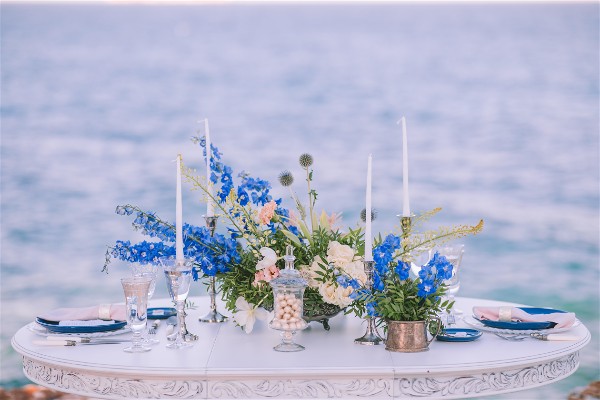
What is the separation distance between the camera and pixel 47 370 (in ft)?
7.86

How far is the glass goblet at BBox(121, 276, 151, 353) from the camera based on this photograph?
2.44 metres

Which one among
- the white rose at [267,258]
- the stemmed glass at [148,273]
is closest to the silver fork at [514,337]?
the white rose at [267,258]

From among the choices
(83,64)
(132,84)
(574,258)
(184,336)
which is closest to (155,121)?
(132,84)

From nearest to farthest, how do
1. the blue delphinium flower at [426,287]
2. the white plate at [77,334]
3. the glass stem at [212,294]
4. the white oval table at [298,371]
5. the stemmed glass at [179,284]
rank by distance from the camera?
the white oval table at [298,371], the blue delphinium flower at [426,287], the stemmed glass at [179,284], the white plate at [77,334], the glass stem at [212,294]

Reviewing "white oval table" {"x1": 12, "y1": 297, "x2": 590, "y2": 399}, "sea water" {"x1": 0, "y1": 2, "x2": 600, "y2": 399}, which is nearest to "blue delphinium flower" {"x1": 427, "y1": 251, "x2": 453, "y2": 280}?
"white oval table" {"x1": 12, "y1": 297, "x2": 590, "y2": 399}

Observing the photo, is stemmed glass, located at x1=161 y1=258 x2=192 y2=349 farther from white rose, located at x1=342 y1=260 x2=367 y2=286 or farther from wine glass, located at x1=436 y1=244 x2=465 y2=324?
wine glass, located at x1=436 y1=244 x2=465 y2=324

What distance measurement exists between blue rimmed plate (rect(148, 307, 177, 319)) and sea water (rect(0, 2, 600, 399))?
468 cm

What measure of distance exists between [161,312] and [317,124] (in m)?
10.8

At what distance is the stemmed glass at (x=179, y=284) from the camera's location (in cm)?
250

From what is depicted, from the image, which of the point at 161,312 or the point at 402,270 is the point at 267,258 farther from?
the point at 161,312

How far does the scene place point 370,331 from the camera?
8.34 feet

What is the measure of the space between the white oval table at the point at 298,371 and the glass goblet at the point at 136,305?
4 cm

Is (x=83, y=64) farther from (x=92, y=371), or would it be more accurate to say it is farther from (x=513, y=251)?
(x=92, y=371)

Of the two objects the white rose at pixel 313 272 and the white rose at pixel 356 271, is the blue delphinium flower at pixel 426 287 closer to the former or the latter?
the white rose at pixel 356 271
